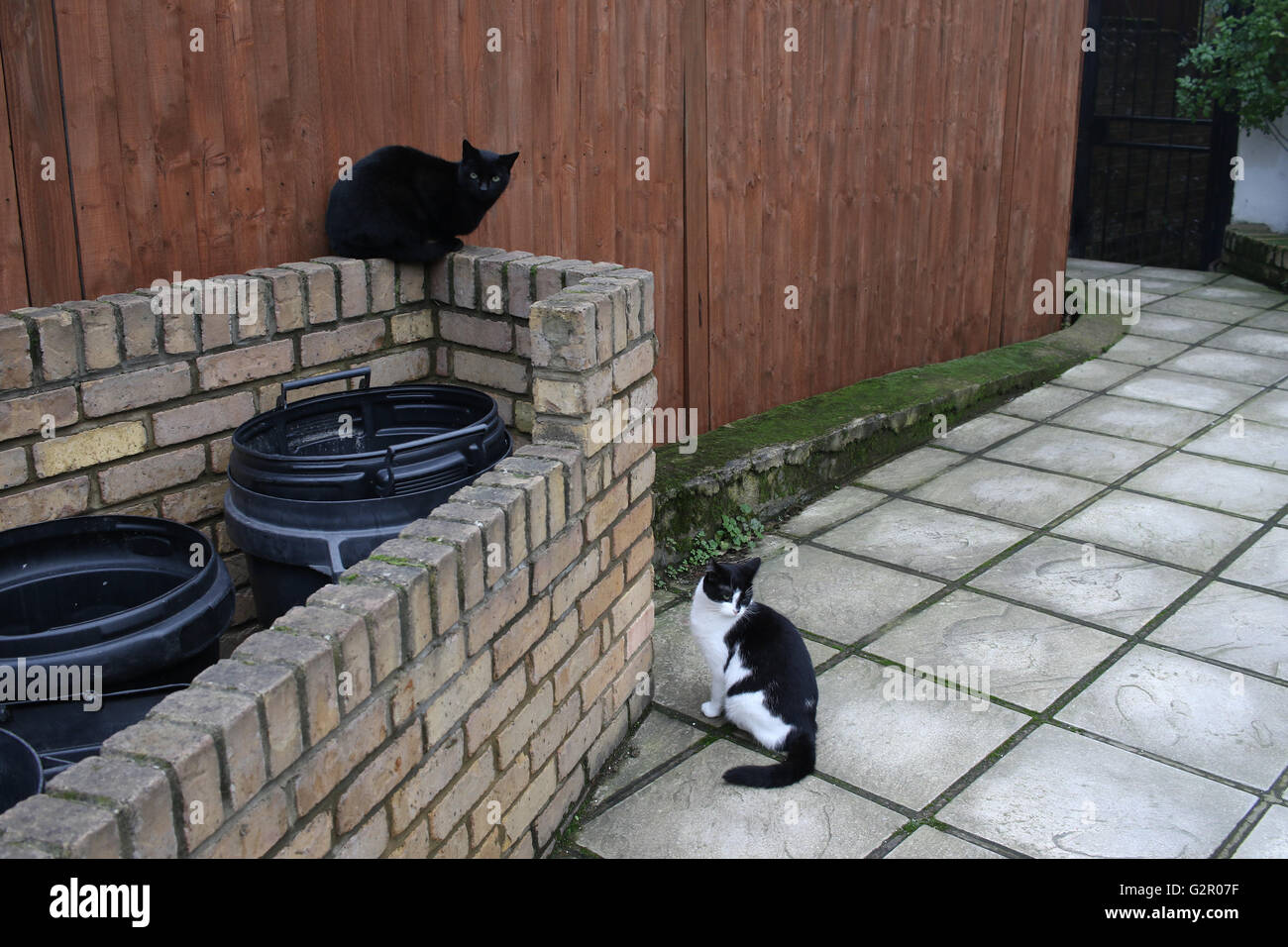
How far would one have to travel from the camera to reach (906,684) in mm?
4086

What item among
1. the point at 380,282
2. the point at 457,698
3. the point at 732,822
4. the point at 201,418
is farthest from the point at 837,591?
the point at 201,418

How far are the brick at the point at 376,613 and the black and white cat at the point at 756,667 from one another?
4.77ft

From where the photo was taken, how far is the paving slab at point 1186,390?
280 inches

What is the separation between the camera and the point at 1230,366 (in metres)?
7.83

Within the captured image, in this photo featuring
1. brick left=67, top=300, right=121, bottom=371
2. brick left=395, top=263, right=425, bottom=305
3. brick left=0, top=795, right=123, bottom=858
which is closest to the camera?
brick left=0, top=795, right=123, bottom=858

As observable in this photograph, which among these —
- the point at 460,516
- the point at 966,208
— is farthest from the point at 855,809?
the point at 966,208

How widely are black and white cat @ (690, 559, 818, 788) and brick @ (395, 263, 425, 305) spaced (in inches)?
55.7

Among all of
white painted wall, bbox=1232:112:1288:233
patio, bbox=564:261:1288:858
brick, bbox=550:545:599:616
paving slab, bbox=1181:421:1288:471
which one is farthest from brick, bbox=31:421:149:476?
white painted wall, bbox=1232:112:1288:233

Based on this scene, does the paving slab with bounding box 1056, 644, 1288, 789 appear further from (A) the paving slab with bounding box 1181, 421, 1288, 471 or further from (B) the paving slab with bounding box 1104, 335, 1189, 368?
(B) the paving slab with bounding box 1104, 335, 1189, 368

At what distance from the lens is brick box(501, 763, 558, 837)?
9.86 ft

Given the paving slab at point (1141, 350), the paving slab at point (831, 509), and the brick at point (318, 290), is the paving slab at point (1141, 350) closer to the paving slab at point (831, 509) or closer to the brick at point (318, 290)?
the paving slab at point (831, 509)

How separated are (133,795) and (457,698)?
0.99 metres

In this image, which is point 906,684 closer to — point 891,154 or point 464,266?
point 464,266
